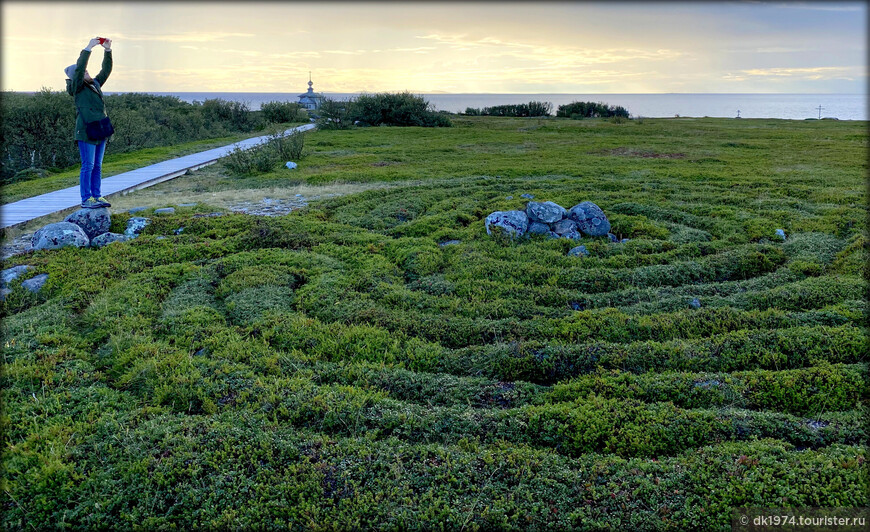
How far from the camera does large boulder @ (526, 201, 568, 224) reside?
1316 centimetres

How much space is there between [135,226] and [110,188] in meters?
5.61

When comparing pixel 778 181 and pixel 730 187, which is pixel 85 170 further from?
pixel 778 181

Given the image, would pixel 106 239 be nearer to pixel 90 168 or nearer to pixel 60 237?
pixel 60 237

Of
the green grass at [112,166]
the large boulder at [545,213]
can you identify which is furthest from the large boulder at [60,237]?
the large boulder at [545,213]

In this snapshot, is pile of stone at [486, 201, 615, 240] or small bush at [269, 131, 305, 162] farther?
small bush at [269, 131, 305, 162]

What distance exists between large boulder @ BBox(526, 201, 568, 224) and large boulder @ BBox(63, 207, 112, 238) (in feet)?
33.7

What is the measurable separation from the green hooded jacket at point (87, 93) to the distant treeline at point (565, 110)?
54481 millimetres

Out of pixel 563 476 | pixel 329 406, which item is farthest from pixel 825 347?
pixel 329 406

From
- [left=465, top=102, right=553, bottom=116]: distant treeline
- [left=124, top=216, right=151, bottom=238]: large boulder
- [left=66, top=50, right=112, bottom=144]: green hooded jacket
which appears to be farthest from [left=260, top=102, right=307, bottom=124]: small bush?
[left=66, top=50, right=112, bottom=144]: green hooded jacket

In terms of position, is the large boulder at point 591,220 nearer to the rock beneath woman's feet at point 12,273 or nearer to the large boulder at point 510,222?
the large boulder at point 510,222

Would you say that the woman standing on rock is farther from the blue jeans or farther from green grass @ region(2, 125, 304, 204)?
green grass @ region(2, 125, 304, 204)

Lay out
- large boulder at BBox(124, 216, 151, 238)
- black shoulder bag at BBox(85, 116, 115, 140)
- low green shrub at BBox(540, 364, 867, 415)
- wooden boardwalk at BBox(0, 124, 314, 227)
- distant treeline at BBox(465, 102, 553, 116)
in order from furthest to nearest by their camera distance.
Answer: distant treeline at BBox(465, 102, 553, 116)
wooden boardwalk at BBox(0, 124, 314, 227)
large boulder at BBox(124, 216, 151, 238)
black shoulder bag at BBox(85, 116, 115, 140)
low green shrub at BBox(540, 364, 867, 415)

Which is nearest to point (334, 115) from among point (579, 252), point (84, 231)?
point (84, 231)

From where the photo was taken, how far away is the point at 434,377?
6.96 metres
